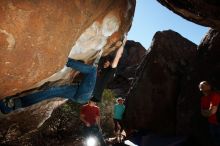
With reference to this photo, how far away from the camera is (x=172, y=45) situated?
14.2 metres

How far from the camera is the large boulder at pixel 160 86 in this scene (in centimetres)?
1262

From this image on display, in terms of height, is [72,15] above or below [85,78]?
above

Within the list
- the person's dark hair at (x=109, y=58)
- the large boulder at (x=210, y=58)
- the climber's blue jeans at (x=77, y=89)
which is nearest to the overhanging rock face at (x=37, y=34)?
the climber's blue jeans at (x=77, y=89)

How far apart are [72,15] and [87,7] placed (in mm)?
387

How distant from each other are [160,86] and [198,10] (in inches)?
210

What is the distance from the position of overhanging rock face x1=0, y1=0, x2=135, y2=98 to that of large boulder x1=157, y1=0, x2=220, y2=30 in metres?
3.52

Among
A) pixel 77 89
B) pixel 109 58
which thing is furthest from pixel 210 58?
pixel 77 89

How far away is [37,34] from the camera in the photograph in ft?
14.4

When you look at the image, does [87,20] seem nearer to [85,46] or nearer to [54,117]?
[85,46]

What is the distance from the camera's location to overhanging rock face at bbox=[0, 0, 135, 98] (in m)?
4.07

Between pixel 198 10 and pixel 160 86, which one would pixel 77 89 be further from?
pixel 160 86

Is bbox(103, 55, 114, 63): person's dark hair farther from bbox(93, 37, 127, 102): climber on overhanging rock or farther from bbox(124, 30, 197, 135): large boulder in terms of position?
bbox(124, 30, 197, 135): large boulder

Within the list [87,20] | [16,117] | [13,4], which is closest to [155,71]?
[16,117]

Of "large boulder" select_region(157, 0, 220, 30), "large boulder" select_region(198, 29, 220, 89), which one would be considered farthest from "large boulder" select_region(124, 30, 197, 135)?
"large boulder" select_region(157, 0, 220, 30)
